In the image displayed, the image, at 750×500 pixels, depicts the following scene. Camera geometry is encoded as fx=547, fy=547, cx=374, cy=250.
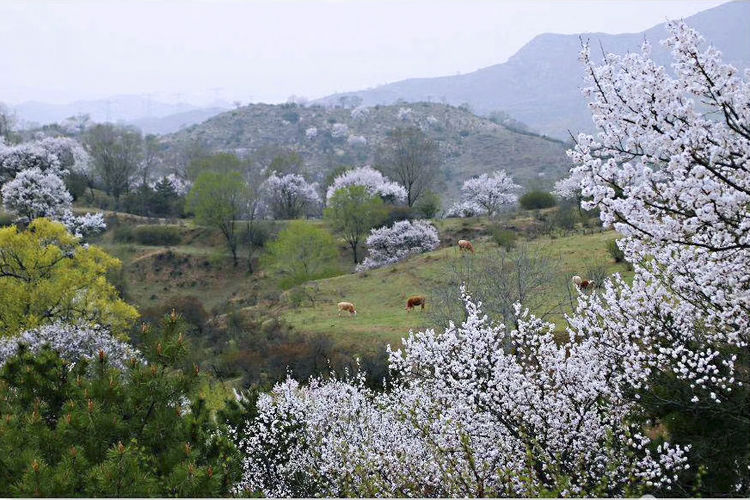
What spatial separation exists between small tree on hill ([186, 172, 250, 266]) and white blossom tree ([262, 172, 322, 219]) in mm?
9631

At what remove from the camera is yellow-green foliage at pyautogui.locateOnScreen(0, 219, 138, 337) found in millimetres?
24234

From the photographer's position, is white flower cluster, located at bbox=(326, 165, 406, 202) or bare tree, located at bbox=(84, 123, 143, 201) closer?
white flower cluster, located at bbox=(326, 165, 406, 202)

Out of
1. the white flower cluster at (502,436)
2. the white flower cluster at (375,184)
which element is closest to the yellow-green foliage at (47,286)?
the white flower cluster at (502,436)

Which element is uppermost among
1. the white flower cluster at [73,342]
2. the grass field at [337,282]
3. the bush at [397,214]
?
the white flower cluster at [73,342]

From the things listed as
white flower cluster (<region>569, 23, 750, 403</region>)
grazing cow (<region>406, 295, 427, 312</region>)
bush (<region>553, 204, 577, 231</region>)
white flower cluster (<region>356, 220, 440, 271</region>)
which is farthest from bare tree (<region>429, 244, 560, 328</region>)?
white flower cluster (<region>356, 220, 440, 271</region>)

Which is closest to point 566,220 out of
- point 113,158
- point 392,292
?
point 392,292

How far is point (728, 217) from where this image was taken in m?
5.86

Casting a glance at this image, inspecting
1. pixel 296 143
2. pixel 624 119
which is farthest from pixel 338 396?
pixel 296 143

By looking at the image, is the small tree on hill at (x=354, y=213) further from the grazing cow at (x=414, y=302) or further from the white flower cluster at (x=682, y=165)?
the white flower cluster at (x=682, y=165)

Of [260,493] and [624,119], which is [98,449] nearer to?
[260,493]

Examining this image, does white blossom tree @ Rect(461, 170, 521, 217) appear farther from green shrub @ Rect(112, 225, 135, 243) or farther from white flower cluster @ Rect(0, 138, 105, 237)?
white flower cluster @ Rect(0, 138, 105, 237)

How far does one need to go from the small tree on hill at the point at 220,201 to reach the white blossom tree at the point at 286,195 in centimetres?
963

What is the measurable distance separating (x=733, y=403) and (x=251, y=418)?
9.58m

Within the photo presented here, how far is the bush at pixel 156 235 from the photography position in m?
58.2
